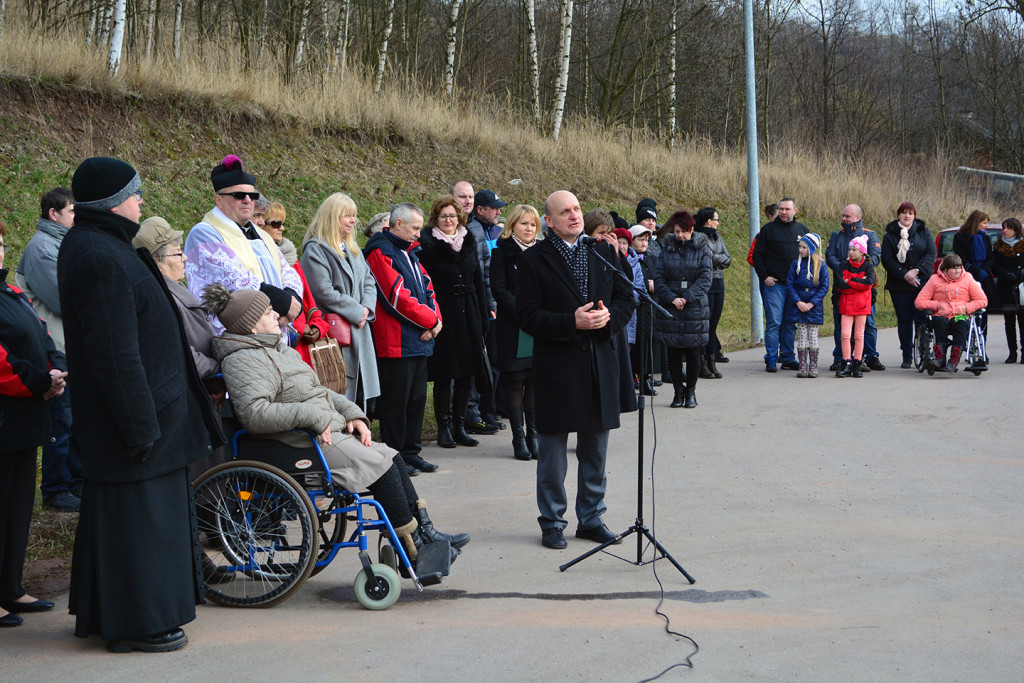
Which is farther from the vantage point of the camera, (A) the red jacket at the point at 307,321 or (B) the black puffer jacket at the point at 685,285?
(B) the black puffer jacket at the point at 685,285

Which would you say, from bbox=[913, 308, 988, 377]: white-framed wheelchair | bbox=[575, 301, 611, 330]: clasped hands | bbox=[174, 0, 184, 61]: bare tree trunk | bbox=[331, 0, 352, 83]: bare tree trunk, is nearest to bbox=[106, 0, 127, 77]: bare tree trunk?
bbox=[331, 0, 352, 83]: bare tree trunk

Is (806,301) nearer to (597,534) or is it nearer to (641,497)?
(597,534)

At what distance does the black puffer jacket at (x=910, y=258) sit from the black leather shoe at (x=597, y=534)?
9.51m

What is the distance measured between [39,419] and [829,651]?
3916 mm

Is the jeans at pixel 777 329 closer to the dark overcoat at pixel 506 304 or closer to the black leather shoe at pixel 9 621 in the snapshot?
the dark overcoat at pixel 506 304

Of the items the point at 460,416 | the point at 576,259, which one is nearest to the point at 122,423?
the point at 576,259

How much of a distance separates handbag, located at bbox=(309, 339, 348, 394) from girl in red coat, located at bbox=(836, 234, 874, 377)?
8.57 metres

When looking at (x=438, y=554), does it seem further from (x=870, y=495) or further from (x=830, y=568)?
(x=870, y=495)

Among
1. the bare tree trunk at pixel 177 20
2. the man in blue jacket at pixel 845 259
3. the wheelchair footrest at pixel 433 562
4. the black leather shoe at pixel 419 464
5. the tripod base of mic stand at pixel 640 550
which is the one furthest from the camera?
the bare tree trunk at pixel 177 20

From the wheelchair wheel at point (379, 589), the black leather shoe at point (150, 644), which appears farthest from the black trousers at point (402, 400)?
the black leather shoe at point (150, 644)

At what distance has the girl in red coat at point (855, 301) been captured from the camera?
13725 mm

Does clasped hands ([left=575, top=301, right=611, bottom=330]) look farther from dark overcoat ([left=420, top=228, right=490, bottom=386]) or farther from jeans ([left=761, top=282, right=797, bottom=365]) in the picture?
jeans ([left=761, top=282, right=797, bottom=365])

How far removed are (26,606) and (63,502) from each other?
2030 mm

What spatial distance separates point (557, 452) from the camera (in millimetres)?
6555
